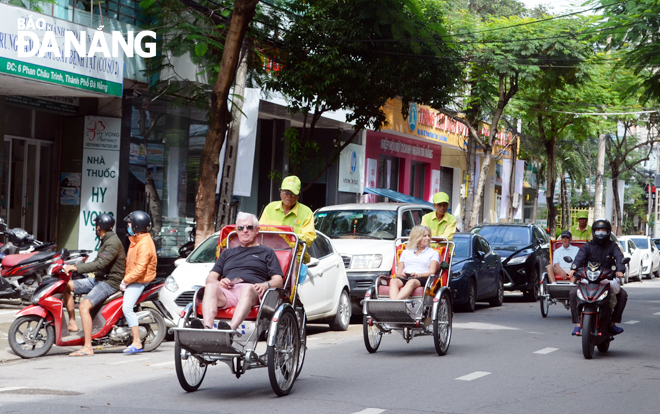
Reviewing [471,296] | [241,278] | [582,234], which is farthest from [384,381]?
[582,234]

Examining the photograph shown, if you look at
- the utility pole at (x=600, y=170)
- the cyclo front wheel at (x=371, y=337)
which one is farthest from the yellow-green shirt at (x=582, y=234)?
the utility pole at (x=600, y=170)

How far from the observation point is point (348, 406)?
700 centimetres

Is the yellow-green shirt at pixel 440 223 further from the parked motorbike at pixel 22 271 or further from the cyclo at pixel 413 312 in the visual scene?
the parked motorbike at pixel 22 271

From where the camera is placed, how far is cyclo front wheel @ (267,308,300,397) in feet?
23.3

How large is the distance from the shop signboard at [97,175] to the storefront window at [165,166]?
0.55 m

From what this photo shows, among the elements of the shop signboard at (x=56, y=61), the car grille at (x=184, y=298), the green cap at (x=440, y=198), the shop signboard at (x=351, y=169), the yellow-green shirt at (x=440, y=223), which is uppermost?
the shop signboard at (x=56, y=61)

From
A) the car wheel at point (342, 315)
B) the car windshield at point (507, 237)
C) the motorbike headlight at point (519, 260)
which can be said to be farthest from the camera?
the car windshield at point (507, 237)

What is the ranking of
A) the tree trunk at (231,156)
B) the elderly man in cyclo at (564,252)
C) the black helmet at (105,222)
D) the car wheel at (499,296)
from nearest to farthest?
the black helmet at (105,222) < the elderly man in cyclo at (564,252) < the tree trunk at (231,156) < the car wheel at (499,296)

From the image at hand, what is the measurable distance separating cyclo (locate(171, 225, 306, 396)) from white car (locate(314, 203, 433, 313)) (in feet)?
18.1

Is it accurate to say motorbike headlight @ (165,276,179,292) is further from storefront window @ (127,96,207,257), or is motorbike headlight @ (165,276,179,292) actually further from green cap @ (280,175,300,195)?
storefront window @ (127,96,207,257)

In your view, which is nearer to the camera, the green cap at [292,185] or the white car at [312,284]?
the green cap at [292,185]

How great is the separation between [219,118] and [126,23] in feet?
17.8

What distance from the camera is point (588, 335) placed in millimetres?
9977

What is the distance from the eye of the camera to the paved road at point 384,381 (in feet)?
23.0
